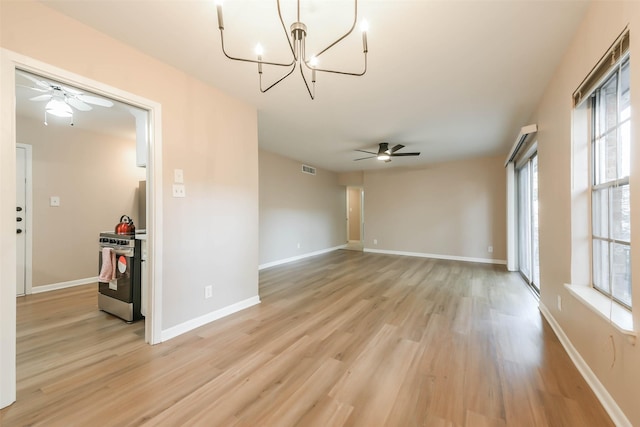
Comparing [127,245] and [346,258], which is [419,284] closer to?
[346,258]

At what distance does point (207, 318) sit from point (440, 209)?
575 centimetres

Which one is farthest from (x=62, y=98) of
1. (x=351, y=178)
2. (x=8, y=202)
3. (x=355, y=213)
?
(x=355, y=213)

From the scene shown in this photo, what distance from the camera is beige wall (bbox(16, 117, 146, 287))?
138 inches

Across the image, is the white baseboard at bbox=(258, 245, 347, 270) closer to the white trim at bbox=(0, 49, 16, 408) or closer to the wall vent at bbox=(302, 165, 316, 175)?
the wall vent at bbox=(302, 165, 316, 175)

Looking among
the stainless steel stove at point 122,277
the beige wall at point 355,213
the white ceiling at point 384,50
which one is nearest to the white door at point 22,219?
the stainless steel stove at point 122,277

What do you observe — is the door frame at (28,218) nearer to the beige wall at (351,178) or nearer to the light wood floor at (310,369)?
the light wood floor at (310,369)

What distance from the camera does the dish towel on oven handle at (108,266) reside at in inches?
105

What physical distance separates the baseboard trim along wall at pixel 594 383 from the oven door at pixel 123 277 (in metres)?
3.74

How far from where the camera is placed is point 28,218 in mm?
Answer: 3410

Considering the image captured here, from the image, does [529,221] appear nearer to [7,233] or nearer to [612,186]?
[612,186]

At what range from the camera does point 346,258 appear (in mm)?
6277

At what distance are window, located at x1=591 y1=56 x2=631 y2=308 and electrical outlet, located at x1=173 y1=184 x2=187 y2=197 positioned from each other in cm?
313

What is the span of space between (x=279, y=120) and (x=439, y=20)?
230 cm

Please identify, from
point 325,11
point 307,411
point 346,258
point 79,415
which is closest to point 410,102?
point 325,11
